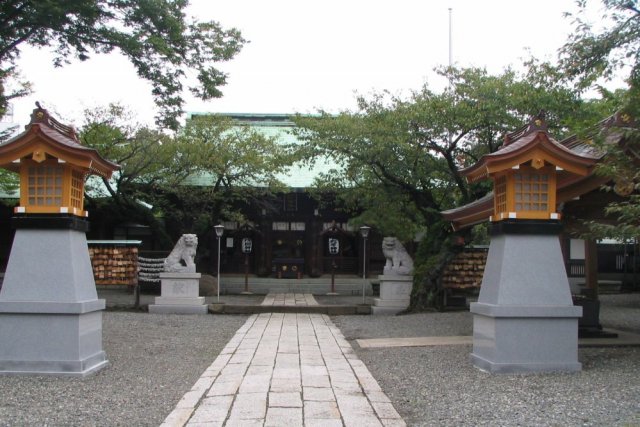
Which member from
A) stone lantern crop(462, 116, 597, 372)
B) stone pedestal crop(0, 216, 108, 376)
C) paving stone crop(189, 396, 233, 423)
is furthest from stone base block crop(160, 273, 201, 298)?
paving stone crop(189, 396, 233, 423)

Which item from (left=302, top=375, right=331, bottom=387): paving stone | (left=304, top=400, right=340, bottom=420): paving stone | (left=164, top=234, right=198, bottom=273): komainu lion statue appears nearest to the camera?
(left=304, top=400, right=340, bottom=420): paving stone

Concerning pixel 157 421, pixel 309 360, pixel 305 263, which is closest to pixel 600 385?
pixel 309 360

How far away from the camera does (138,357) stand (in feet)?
28.5

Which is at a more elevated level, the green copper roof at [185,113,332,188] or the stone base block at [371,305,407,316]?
the green copper roof at [185,113,332,188]

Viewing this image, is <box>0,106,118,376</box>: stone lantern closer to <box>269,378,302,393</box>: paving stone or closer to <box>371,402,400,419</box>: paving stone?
<box>269,378,302,393</box>: paving stone

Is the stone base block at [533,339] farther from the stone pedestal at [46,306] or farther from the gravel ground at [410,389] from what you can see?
the stone pedestal at [46,306]

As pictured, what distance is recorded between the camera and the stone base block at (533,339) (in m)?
7.27

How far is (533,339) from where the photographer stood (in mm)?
7320

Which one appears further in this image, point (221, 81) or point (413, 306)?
point (413, 306)

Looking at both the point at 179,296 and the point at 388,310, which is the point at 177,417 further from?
the point at 388,310

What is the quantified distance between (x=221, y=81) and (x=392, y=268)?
7.13 metres

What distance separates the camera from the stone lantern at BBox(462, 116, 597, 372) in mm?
7293

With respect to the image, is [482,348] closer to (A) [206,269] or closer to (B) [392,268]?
(B) [392,268]

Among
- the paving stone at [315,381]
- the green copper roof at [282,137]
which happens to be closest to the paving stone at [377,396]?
the paving stone at [315,381]
